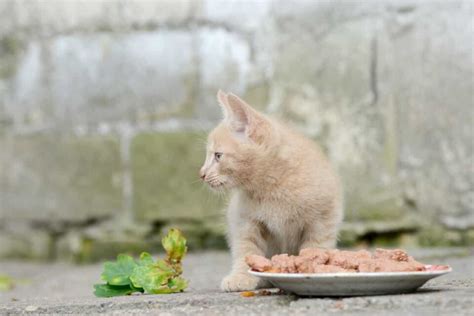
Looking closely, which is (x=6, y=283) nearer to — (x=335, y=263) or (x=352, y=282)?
(x=335, y=263)

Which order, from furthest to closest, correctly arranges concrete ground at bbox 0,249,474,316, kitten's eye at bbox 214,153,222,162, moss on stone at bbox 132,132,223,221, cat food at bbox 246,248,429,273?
moss on stone at bbox 132,132,223,221 < kitten's eye at bbox 214,153,222,162 < cat food at bbox 246,248,429,273 < concrete ground at bbox 0,249,474,316

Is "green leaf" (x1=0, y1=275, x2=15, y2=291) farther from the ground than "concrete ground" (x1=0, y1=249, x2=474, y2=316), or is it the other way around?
"concrete ground" (x1=0, y1=249, x2=474, y2=316)

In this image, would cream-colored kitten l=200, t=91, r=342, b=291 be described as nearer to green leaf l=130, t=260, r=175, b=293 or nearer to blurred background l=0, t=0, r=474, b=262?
green leaf l=130, t=260, r=175, b=293

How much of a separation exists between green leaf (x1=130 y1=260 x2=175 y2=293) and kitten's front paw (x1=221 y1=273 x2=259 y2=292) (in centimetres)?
17

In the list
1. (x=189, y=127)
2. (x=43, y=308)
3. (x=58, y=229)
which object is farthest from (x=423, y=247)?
(x=43, y=308)

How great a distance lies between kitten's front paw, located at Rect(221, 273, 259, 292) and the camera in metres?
2.50

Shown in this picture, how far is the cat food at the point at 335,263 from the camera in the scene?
2.12 meters

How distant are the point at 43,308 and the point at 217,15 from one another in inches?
88.8

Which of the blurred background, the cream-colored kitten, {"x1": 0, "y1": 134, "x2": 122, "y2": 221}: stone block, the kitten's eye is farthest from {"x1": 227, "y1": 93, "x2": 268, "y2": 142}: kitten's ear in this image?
{"x1": 0, "y1": 134, "x2": 122, "y2": 221}: stone block

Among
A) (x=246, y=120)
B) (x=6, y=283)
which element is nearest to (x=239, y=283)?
(x=246, y=120)

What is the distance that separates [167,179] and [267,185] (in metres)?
1.71

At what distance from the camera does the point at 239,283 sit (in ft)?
8.23

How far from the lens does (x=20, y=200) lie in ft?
14.6

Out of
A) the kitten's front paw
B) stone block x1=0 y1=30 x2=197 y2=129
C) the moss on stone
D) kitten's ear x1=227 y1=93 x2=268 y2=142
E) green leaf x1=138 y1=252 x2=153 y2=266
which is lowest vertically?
the kitten's front paw
